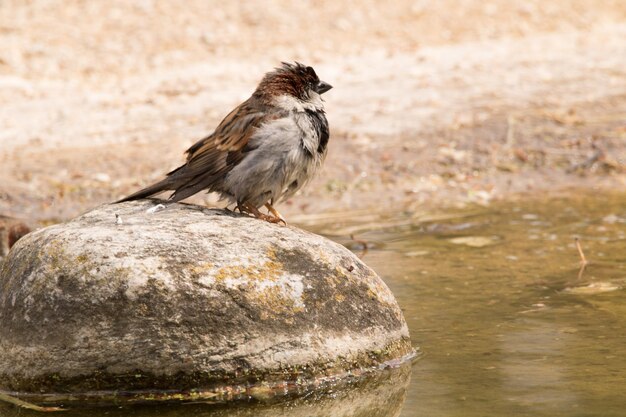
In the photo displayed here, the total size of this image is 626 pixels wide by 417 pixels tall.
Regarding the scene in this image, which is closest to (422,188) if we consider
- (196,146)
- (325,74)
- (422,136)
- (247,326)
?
(422,136)

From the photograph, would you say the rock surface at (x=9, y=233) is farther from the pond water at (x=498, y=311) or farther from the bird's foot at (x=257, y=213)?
the bird's foot at (x=257, y=213)

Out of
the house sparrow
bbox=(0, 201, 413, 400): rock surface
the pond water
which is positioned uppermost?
the house sparrow

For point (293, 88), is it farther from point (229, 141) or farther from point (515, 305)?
point (515, 305)

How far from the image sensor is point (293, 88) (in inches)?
256

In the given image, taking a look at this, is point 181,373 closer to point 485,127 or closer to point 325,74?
point 485,127

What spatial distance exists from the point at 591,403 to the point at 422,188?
5.94m

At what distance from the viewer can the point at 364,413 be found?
17.9 ft

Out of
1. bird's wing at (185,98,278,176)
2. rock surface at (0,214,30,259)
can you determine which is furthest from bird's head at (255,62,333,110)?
rock surface at (0,214,30,259)

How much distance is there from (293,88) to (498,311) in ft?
6.20

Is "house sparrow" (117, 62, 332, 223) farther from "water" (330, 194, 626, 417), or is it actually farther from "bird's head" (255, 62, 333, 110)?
"water" (330, 194, 626, 417)

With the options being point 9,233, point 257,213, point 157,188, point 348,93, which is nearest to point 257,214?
point 257,213

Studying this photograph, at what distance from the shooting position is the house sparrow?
617 centimetres

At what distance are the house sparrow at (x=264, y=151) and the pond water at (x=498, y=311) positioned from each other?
48.1 inches

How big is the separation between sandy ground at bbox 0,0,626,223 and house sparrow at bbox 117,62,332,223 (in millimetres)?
4006
